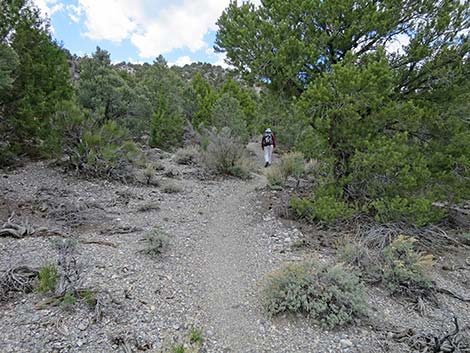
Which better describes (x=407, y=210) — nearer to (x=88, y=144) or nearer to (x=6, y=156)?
(x=88, y=144)

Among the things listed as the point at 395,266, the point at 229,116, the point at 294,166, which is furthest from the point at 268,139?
the point at 395,266

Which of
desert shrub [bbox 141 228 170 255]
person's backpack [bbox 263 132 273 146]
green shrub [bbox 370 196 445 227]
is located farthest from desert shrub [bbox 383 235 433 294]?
person's backpack [bbox 263 132 273 146]

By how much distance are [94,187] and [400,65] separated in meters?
7.72

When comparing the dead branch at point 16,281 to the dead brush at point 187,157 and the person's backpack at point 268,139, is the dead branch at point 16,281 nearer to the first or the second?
the dead brush at point 187,157

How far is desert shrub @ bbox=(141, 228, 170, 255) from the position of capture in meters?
5.12

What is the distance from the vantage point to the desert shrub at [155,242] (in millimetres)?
5125

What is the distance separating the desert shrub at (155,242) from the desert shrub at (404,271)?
3432 mm

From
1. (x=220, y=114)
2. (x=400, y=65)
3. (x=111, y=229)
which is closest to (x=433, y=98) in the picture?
(x=400, y=65)

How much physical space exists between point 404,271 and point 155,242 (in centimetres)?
378

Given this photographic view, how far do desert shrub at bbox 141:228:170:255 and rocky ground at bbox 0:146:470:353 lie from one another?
0.11m

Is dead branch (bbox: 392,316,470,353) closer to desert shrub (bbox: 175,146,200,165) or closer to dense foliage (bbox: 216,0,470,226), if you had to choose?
dense foliage (bbox: 216,0,470,226)

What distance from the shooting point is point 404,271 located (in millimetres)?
4645

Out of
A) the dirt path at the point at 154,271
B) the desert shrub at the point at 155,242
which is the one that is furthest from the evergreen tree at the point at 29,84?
the desert shrub at the point at 155,242

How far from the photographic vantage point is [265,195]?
9344mm
